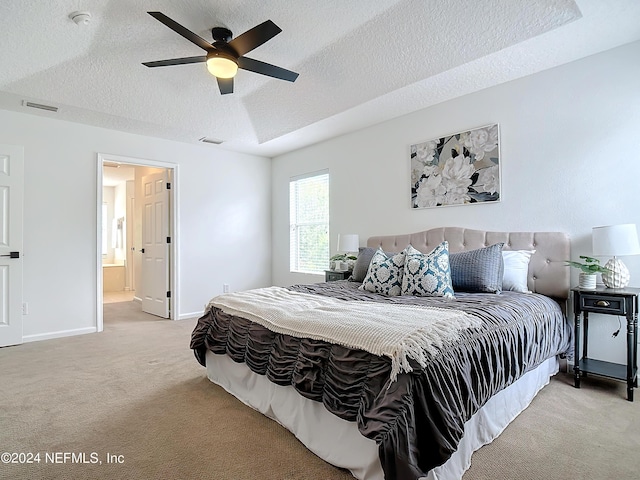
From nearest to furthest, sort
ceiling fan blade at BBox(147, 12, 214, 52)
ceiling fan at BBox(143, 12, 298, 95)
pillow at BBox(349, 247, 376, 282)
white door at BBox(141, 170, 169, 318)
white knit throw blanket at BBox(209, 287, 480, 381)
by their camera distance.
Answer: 1. white knit throw blanket at BBox(209, 287, 480, 381)
2. ceiling fan blade at BBox(147, 12, 214, 52)
3. ceiling fan at BBox(143, 12, 298, 95)
4. pillow at BBox(349, 247, 376, 282)
5. white door at BBox(141, 170, 169, 318)

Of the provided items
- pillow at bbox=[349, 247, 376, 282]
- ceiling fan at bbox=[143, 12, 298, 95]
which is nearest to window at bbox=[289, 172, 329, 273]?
pillow at bbox=[349, 247, 376, 282]

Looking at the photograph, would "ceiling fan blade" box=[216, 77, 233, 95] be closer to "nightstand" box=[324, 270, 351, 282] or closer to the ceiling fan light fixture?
the ceiling fan light fixture

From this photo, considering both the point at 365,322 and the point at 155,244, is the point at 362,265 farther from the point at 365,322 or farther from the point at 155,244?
the point at 155,244

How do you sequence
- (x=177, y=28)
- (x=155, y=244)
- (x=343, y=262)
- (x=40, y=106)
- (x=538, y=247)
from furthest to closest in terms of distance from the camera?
(x=155, y=244)
(x=343, y=262)
(x=40, y=106)
(x=538, y=247)
(x=177, y=28)

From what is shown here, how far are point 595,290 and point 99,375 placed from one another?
3863 millimetres

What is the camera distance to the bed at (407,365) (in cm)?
139

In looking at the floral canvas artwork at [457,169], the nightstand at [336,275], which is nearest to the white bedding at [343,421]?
the floral canvas artwork at [457,169]

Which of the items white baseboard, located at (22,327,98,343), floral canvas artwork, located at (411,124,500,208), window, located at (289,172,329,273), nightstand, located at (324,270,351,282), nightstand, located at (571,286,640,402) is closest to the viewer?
nightstand, located at (571,286,640,402)

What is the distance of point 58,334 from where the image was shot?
13.4 ft

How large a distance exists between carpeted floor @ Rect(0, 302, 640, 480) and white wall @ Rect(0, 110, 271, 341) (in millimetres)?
1165

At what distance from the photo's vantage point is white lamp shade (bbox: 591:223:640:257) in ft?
8.02

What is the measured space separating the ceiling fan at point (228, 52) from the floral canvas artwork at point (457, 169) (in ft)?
6.09

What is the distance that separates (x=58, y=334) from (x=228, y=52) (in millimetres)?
3759

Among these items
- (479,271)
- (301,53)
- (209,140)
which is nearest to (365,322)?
(479,271)
